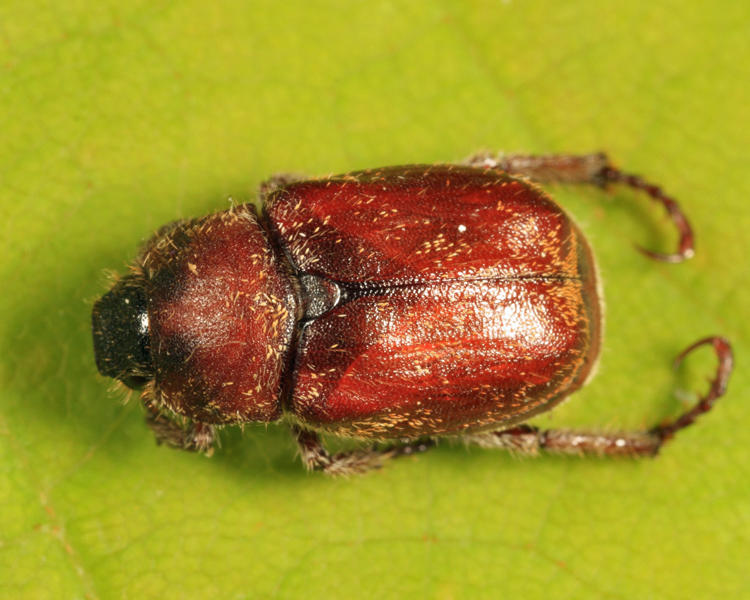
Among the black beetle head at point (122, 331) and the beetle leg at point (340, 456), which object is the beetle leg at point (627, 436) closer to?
the beetle leg at point (340, 456)

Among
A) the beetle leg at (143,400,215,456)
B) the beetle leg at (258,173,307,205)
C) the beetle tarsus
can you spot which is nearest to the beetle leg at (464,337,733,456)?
the beetle tarsus

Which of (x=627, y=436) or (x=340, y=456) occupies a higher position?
(x=627, y=436)

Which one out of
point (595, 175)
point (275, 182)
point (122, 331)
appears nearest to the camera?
point (122, 331)

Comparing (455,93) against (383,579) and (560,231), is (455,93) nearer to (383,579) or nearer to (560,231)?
(560,231)

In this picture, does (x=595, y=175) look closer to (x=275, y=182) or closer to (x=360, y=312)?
(x=360, y=312)

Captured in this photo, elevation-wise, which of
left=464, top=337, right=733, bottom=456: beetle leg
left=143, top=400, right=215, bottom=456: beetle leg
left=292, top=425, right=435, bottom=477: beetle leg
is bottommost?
left=143, top=400, right=215, bottom=456: beetle leg

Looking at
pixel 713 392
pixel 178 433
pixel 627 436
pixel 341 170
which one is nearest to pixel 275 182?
pixel 341 170

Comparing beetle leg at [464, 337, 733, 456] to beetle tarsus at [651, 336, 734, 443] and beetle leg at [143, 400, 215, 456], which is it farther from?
beetle leg at [143, 400, 215, 456]
